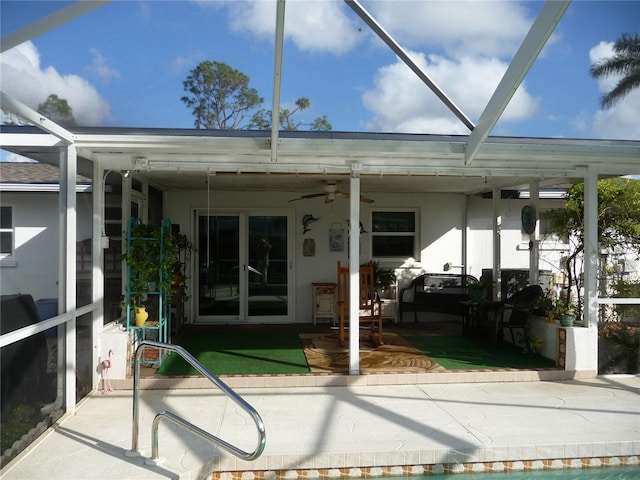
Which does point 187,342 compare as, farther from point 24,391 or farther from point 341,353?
point 24,391

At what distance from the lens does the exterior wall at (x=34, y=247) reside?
3668mm

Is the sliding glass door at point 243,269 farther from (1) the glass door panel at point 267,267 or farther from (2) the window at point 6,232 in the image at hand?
(2) the window at point 6,232

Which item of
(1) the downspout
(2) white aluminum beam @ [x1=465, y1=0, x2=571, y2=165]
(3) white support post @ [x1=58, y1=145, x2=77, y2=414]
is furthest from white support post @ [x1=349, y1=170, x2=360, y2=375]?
(1) the downspout

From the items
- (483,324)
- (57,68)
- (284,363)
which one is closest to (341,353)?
Result: (284,363)

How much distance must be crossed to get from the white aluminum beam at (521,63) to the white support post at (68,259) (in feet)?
12.0

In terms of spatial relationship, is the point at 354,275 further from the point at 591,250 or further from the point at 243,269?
the point at 243,269

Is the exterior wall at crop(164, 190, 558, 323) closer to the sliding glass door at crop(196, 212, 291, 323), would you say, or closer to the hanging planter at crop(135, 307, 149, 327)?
the sliding glass door at crop(196, 212, 291, 323)

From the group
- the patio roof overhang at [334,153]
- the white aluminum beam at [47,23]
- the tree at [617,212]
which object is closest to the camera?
the white aluminum beam at [47,23]

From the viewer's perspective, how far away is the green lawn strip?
20.7 feet

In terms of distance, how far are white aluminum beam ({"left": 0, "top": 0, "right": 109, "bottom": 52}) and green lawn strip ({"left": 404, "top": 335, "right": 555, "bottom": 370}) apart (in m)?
5.04

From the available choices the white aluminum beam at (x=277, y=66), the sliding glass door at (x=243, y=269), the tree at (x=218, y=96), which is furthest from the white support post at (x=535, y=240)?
the tree at (x=218, y=96)

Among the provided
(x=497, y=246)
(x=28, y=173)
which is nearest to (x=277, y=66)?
(x=28, y=173)

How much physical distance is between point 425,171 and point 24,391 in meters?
4.30

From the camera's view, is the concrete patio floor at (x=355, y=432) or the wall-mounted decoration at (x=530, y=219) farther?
the wall-mounted decoration at (x=530, y=219)
